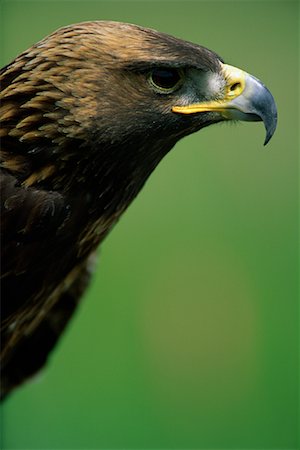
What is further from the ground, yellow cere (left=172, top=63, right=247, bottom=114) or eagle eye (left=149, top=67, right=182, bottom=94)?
eagle eye (left=149, top=67, right=182, bottom=94)

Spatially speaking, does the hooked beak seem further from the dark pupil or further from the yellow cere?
the dark pupil

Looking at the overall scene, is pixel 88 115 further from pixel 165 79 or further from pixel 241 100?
pixel 241 100

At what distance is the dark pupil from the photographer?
2400 millimetres

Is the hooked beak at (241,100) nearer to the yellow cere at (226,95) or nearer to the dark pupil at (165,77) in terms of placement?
the yellow cere at (226,95)

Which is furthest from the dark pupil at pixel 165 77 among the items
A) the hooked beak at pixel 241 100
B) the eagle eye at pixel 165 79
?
the hooked beak at pixel 241 100

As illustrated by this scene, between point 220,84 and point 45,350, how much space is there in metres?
1.27

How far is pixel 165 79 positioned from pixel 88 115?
216 mm

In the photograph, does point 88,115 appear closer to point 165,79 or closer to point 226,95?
point 165,79

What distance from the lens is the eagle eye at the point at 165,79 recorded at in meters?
2.40

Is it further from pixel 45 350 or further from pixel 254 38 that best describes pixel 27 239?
pixel 254 38

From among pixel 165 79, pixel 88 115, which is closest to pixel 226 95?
pixel 165 79

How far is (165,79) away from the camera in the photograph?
241 cm

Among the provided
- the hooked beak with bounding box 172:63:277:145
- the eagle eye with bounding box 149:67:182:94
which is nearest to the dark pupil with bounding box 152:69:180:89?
the eagle eye with bounding box 149:67:182:94

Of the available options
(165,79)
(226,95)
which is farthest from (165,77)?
(226,95)
